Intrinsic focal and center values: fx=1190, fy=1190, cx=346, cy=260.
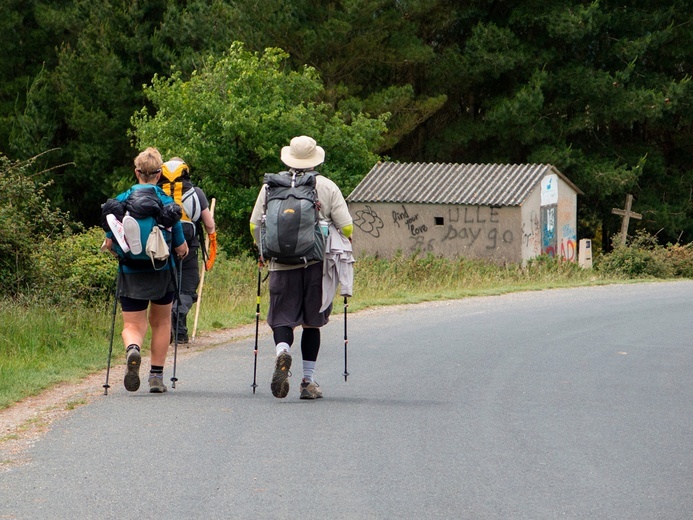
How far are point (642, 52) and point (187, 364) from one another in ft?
134

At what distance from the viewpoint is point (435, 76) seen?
49438 mm

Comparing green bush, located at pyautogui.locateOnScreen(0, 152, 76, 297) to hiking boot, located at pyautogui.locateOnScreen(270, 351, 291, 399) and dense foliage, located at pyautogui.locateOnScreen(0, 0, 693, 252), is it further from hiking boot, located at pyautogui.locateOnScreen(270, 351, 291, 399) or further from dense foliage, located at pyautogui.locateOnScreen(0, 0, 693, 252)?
dense foliage, located at pyautogui.locateOnScreen(0, 0, 693, 252)

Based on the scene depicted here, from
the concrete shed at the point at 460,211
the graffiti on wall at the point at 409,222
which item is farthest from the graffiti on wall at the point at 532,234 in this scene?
the graffiti on wall at the point at 409,222

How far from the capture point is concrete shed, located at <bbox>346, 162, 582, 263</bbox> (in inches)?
1431

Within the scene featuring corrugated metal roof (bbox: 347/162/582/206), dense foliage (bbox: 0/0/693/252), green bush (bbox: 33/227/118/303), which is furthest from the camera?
dense foliage (bbox: 0/0/693/252)

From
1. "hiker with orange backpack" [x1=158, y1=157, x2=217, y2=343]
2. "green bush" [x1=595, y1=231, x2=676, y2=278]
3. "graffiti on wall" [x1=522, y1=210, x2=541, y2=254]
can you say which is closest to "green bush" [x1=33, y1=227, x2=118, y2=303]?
"hiker with orange backpack" [x1=158, y1=157, x2=217, y2=343]

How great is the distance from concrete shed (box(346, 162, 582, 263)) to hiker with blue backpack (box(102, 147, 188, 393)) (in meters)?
27.1

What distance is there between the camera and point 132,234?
8586 mm

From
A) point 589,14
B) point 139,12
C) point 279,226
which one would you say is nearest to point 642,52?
point 589,14

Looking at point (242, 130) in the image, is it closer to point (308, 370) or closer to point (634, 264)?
point (634, 264)

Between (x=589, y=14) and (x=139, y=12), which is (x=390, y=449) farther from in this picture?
(x=139, y=12)

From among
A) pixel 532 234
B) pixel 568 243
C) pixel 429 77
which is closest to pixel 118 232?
pixel 532 234

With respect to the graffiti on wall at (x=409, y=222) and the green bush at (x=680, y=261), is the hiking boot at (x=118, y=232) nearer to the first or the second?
the green bush at (x=680, y=261)

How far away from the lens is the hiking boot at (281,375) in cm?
852
